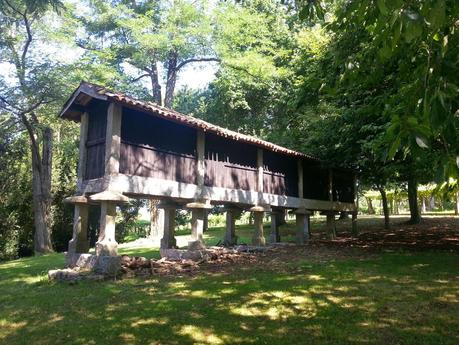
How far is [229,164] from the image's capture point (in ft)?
45.2

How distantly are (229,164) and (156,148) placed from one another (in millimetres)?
3222

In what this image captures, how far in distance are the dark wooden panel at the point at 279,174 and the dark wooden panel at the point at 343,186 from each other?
134 inches

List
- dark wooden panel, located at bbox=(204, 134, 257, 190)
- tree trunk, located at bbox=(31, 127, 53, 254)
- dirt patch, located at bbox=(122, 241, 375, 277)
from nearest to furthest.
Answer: dirt patch, located at bbox=(122, 241, 375, 277) → dark wooden panel, located at bbox=(204, 134, 257, 190) → tree trunk, located at bbox=(31, 127, 53, 254)

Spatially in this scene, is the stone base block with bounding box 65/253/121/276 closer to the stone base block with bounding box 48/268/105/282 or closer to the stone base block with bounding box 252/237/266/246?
the stone base block with bounding box 48/268/105/282

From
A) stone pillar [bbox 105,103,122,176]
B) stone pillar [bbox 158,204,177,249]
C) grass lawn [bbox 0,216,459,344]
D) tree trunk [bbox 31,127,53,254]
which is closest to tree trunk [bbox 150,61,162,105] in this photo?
tree trunk [bbox 31,127,53,254]

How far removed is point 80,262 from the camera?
416 inches

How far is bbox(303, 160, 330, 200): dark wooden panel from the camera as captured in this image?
703 inches

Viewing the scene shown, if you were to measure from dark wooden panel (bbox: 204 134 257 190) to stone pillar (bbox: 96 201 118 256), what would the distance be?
3438mm

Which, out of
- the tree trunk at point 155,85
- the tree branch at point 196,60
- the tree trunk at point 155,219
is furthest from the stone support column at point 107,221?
the tree branch at point 196,60

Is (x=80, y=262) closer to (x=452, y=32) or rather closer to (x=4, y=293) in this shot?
(x=4, y=293)

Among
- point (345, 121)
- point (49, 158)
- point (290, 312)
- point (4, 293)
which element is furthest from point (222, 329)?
point (49, 158)

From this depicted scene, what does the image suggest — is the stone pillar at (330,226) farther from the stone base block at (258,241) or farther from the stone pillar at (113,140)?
the stone pillar at (113,140)

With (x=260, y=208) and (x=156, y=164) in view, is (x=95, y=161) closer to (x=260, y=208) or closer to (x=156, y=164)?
(x=156, y=164)

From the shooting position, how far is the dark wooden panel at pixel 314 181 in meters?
17.8
